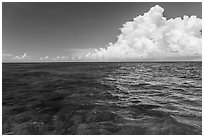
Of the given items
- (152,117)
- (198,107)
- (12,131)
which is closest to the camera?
(12,131)

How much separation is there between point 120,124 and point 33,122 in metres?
5.46

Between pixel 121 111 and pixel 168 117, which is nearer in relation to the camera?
pixel 168 117

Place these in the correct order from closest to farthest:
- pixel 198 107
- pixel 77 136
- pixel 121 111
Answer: pixel 77 136 → pixel 121 111 → pixel 198 107

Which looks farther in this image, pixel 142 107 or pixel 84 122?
pixel 142 107

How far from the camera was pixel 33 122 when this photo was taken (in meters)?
9.19

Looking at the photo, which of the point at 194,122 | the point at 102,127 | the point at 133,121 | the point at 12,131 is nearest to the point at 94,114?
the point at 102,127

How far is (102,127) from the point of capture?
8562mm

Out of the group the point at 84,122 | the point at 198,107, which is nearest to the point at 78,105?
the point at 84,122

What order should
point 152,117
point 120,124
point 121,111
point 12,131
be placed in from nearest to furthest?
1. point 12,131
2. point 120,124
3. point 152,117
4. point 121,111

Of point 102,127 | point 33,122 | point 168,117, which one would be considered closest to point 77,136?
point 102,127

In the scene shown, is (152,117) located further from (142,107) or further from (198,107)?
(198,107)

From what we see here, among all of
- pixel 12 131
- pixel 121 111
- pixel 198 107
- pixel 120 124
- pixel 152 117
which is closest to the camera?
pixel 12 131

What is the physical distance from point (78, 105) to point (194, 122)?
8678 mm

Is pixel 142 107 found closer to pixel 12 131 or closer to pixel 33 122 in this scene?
pixel 33 122
